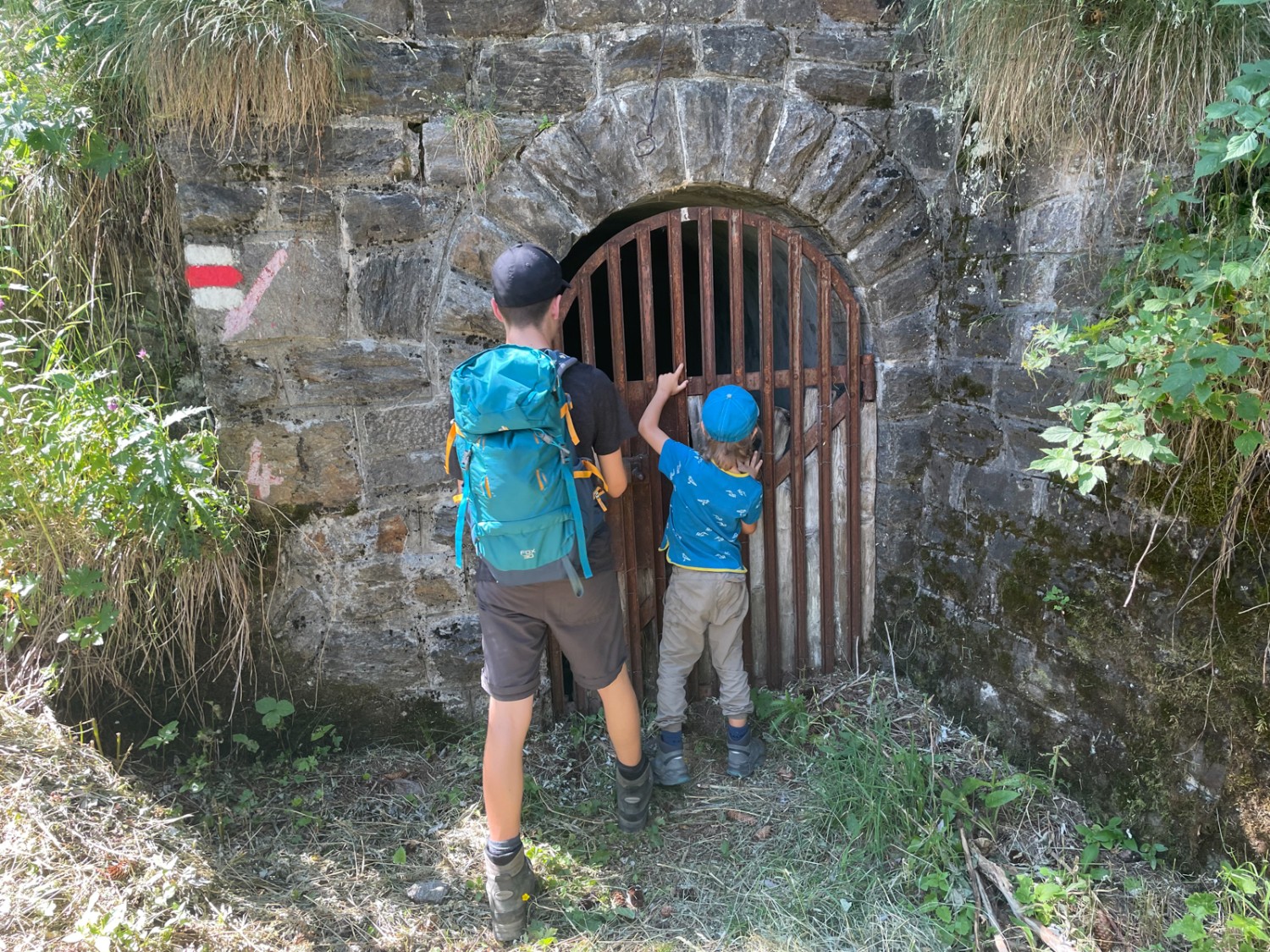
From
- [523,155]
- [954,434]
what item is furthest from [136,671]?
[954,434]

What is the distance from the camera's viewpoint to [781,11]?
2.93m

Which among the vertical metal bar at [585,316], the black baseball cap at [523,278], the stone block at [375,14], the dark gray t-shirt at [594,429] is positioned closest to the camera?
the black baseball cap at [523,278]

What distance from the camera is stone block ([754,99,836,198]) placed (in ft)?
9.70

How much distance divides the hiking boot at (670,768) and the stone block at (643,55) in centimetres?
234

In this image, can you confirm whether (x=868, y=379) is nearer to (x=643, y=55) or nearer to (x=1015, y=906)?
(x=643, y=55)

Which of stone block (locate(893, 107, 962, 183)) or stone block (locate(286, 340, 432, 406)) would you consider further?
stone block (locate(893, 107, 962, 183))

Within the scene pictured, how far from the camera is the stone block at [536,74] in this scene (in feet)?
9.16

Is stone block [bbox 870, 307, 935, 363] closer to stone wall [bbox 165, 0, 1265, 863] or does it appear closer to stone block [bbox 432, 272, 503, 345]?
stone wall [bbox 165, 0, 1265, 863]

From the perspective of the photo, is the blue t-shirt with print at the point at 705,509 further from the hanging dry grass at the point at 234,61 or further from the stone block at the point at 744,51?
the hanging dry grass at the point at 234,61

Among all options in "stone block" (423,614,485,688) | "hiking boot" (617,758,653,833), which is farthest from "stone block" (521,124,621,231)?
"hiking boot" (617,758,653,833)

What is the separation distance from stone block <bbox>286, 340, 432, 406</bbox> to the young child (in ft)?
2.69

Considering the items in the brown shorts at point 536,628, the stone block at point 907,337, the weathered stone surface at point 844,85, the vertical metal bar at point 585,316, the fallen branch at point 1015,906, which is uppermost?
the weathered stone surface at point 844,85

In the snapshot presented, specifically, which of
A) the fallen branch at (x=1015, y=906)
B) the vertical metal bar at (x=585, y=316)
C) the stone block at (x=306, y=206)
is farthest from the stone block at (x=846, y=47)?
the fallen branch at (x=1015, y=906)

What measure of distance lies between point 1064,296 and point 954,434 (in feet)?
2.18
